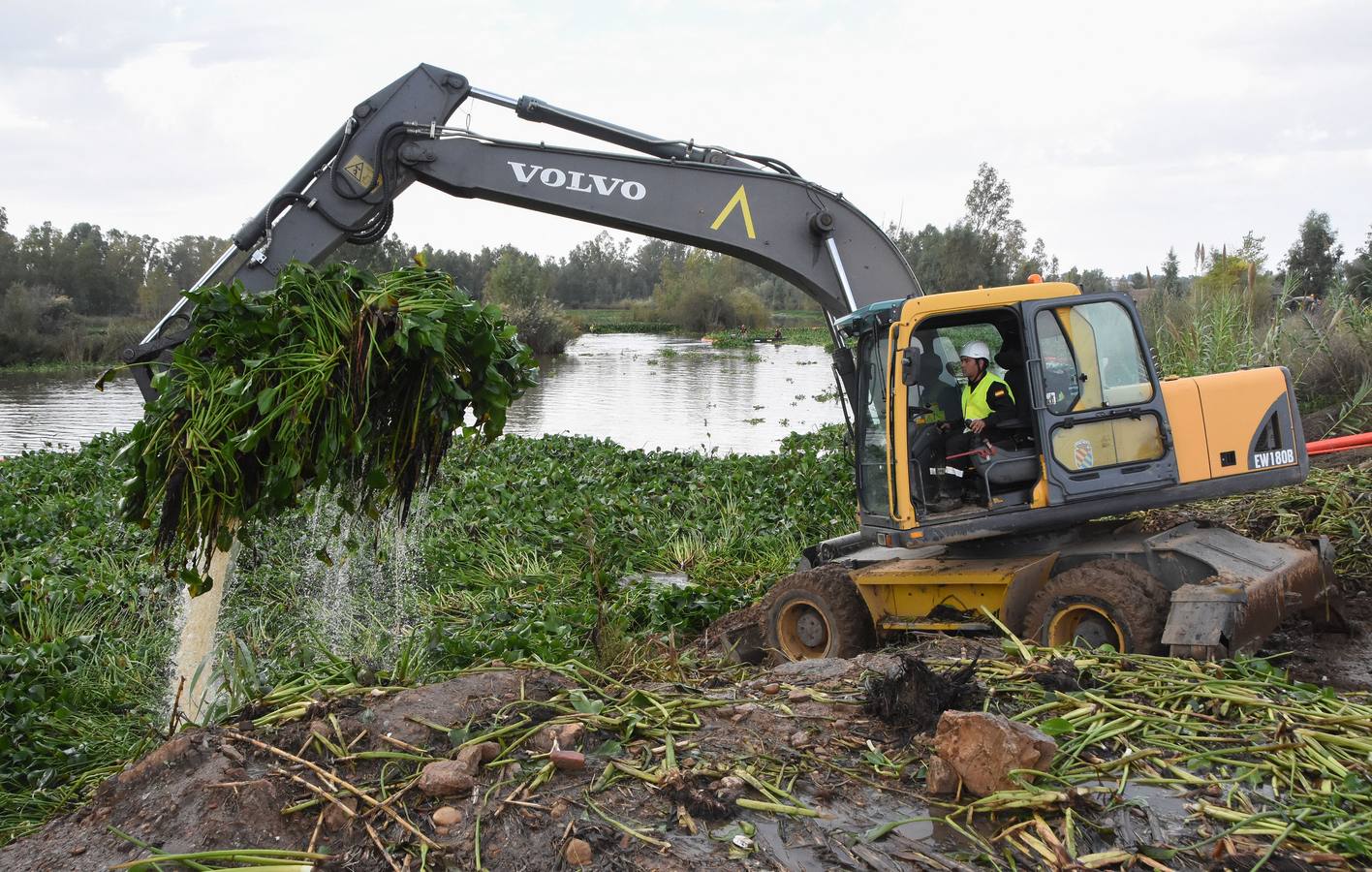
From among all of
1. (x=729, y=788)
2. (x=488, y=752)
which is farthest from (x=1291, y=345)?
(x=488, y=752)

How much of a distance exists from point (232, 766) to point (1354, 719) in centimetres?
424

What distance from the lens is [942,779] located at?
12.7 ft

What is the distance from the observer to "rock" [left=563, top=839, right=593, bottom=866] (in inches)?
135

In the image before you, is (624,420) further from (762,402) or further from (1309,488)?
(1309,488)

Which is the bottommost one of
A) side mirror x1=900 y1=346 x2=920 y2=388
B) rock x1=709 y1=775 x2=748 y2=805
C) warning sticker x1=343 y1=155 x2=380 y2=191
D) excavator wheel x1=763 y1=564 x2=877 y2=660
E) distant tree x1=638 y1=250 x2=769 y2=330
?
excavator wheel x1=763 y1=564 x2=877 y2=660

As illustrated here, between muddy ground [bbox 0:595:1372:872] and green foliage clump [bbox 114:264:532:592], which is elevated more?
green foliage clump [bbox 114:264:532:592]

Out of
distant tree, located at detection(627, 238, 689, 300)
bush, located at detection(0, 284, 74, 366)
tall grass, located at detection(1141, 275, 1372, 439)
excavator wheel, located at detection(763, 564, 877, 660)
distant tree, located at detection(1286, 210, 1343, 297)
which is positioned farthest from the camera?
distant tree, located at detection(627, 238, 689, 300)

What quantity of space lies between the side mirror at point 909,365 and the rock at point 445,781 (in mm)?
3852

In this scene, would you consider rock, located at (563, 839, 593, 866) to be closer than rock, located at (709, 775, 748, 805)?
Yes

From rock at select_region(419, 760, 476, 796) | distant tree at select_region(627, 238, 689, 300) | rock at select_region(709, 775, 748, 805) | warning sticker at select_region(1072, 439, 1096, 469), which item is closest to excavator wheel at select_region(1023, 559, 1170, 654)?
warning sticker at select_region(1072, 439, 1096, 469)

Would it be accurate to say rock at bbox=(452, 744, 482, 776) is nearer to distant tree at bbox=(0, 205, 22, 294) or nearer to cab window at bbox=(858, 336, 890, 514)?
cab window at bbox=(858, 336, 890, 514)

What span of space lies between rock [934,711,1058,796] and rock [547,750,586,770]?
132 cm

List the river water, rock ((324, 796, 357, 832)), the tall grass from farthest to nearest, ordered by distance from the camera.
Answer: the river water → the tall grass → rock ((324, 796, 357, 832))

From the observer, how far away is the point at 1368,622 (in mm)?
7316
